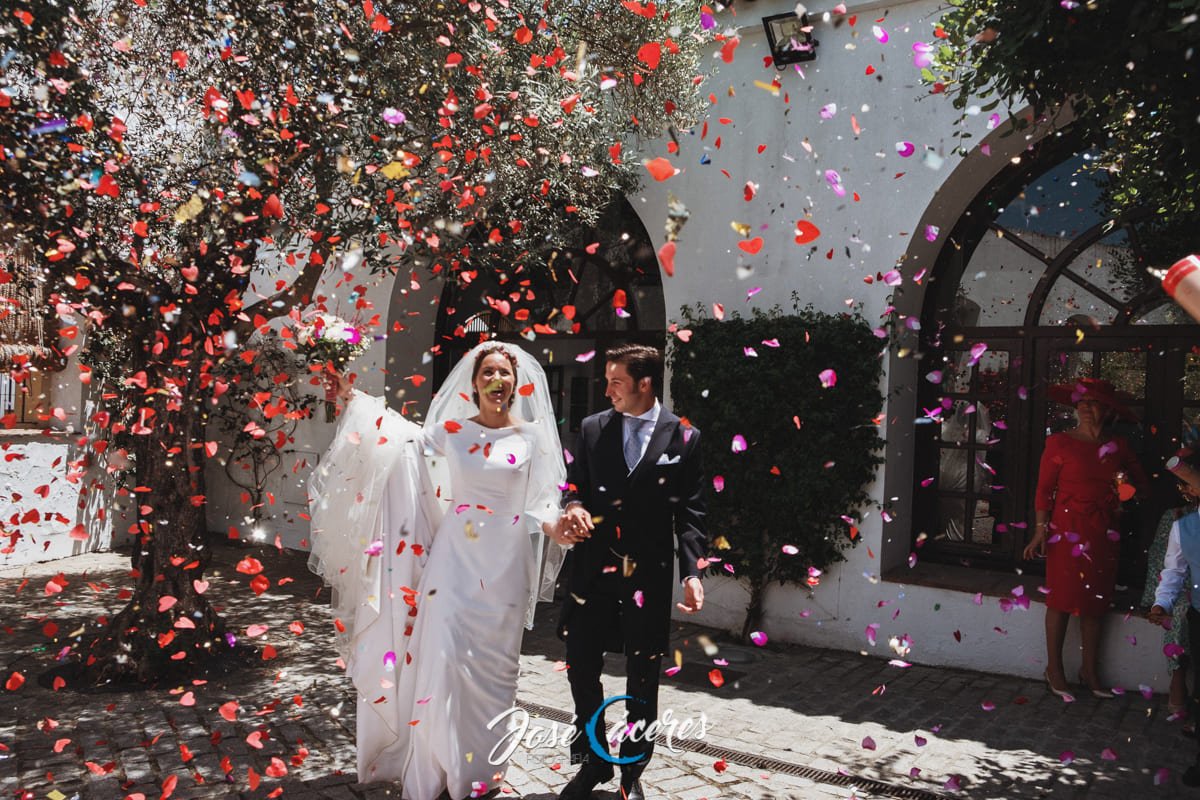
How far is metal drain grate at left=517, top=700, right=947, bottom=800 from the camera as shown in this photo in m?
4.23

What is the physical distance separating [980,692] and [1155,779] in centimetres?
157

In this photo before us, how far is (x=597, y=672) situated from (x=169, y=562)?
3.41 meters

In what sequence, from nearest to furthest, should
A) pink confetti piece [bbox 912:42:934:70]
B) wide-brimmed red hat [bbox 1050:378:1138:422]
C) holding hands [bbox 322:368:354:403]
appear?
1. holding hands [bbox 322:368:354:403]
2. wide-brimmed red hat [bbox 1050:378:1138:422]
3. pink confetti piece [bbox 912:42:934:70]

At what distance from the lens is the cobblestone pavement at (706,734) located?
4.21 metres

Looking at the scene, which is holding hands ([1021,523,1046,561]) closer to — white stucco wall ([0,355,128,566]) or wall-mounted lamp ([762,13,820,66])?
wall-mounted lamp ([762,13,820,66])

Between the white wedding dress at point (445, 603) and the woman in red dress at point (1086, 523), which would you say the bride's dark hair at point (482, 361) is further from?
the woman in red dress at point (1086, 523)

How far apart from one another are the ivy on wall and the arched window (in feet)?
1.95

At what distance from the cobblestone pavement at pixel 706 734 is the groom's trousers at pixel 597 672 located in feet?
0.88

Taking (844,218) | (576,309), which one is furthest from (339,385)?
(576,309)

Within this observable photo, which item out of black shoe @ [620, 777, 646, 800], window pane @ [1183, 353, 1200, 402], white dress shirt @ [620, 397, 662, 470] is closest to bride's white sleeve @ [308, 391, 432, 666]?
white dress shirt @ [620, 397, 662, 470]

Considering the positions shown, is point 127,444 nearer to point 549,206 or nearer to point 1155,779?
point 549,206

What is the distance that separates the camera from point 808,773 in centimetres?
446

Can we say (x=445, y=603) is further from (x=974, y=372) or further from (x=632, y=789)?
(x=974, y=372)

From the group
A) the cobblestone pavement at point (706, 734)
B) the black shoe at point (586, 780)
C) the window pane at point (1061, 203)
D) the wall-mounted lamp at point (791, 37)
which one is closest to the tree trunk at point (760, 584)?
the cobblestone pavement at point (706, 734)
